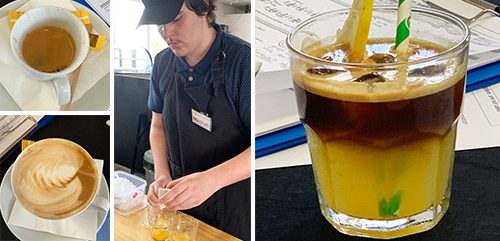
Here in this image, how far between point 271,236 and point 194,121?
0.11 m

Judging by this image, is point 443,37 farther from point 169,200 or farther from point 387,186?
point 169,200

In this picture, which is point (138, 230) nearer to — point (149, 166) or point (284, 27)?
point (149, 166)

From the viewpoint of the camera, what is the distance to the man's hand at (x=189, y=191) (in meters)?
0.43

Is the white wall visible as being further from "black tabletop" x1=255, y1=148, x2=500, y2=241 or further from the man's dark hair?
"black tabletop" x1=255, y1=148, x2=500, y2=241

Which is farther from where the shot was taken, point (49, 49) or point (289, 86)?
point (289, 86)

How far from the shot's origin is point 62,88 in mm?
434

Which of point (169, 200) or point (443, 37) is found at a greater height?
point (443, 37)

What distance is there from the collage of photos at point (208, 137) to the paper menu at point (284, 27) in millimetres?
143

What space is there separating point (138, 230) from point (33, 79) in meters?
0.16

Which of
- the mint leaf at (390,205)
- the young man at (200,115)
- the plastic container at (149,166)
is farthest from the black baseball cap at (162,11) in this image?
the mint leaf at (390,205)

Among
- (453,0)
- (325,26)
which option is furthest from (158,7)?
(453,0)

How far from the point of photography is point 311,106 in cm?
37

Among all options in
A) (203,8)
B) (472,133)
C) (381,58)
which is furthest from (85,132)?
(472,133)

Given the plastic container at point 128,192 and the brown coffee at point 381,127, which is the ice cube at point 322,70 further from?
the plastic container at point 128,192
